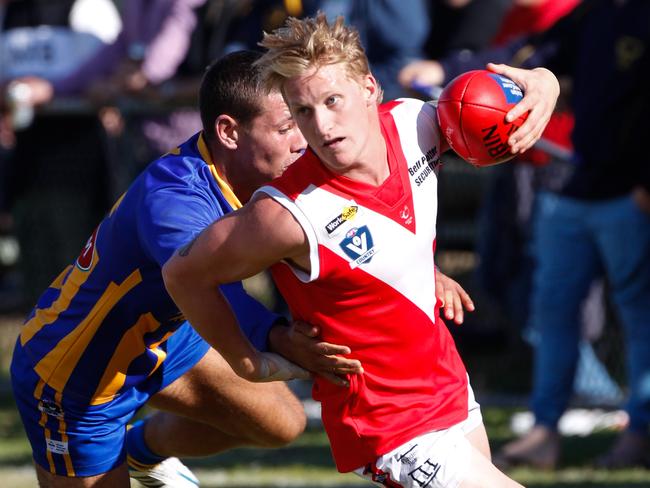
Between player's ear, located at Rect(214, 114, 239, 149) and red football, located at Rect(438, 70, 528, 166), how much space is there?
0.68 meters

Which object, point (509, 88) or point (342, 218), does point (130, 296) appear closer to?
point (342, 218)

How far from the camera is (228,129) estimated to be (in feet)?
14.4

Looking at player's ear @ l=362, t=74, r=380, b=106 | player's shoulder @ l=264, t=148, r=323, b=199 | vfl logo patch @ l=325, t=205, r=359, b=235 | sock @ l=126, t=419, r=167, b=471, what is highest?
player's ear @ l=362, t=74, r=380, b=106

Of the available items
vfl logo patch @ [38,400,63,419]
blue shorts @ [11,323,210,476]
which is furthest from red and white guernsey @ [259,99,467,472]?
vfl logo patch @ [38,400,63,419]

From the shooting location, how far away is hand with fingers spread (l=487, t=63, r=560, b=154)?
4090 mm

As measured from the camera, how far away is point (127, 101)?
27.7 feet

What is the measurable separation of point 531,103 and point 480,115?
0.19 metres

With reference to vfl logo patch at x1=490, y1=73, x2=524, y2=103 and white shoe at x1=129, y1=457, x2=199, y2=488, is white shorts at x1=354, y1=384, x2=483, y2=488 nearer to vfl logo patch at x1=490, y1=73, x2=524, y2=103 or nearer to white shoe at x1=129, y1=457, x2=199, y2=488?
vfl logo patch at x1=490, y1=73, x2=524, y2=103

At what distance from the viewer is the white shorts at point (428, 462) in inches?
156

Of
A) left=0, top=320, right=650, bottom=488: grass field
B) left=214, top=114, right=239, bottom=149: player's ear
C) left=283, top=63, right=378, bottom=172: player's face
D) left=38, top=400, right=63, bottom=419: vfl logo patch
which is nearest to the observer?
left=283, top=63, right=378, bottom=172: player's face

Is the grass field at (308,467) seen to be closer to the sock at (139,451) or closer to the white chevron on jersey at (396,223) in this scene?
the sock at (139,451)

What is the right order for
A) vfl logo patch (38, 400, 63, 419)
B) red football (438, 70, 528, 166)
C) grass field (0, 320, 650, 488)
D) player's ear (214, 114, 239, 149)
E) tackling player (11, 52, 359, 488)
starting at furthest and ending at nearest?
grass field (0, 320, 650, 488), vfl logo patch (38, 400, 63, 419), player's ear (214, 114, 239, 149), tackling player (11, 52, 359, 488), red football (438, 70, 528, 166)

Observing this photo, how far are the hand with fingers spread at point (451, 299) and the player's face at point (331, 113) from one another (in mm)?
602

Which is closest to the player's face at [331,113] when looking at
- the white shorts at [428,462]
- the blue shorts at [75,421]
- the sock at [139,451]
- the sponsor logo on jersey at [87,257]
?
the white shorts at [428,462]
